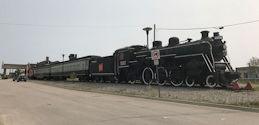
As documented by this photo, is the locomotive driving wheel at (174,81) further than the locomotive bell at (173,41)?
No

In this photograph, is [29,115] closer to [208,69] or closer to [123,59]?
[208,69]

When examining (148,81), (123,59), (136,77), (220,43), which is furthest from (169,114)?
(123,59)

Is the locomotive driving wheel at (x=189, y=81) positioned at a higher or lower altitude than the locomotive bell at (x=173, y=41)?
lower

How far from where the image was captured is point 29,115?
7199 mm

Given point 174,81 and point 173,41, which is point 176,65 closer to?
point 174,81

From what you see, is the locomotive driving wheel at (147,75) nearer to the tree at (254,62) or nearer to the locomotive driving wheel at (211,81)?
the locomotive driving wheel at (211,81)

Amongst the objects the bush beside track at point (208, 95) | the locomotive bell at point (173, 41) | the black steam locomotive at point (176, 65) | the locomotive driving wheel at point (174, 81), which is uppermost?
the locomotive bell at point (173, 41)

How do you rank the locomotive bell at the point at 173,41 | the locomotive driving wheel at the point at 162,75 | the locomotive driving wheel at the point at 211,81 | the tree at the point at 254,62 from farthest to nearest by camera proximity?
the tree at the point at 254,62
the locomotive bell at the point at 173,41
the locomotive driving wheel at the point at 162,75
the locomotive driving wheel at the point at 211,81

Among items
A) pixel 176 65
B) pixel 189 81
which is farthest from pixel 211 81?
pixel 176 65

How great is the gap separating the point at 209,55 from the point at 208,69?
1.21 meters

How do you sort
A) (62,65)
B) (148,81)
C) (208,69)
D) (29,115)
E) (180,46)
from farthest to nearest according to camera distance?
(62,65) < (148,81) < (180,46) < (208,69) < (29,115)

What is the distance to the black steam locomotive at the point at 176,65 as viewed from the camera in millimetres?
15422

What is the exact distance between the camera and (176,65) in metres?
18.3

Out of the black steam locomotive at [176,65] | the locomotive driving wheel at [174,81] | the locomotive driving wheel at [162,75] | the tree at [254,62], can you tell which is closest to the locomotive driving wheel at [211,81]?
the black steam locomotive at [176,65]
